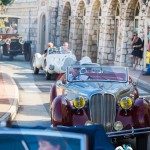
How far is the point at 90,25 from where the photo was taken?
3075cm

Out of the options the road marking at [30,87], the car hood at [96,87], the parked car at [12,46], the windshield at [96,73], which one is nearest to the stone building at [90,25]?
the parked car at [12,46]

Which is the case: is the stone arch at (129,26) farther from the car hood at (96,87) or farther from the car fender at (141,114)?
the car fender at (141,114)

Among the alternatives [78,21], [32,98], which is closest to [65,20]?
[78,21]

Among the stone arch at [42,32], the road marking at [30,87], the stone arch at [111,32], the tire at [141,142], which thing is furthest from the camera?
the stone arch at [42,32]

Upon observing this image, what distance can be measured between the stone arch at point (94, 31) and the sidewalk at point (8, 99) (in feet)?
39.4

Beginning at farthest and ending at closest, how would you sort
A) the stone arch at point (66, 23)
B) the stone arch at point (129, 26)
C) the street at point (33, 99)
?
the stone arch at point (66, 23)
the stone arch at point (129, 26)
the street at point (33, 99)

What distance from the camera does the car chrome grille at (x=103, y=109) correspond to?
9.23 m

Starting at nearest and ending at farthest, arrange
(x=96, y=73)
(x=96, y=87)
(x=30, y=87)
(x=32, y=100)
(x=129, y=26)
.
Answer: (x=96, y=87) → (x=96, y=73) → (x=32, y=100) → (x=30, y=87) → (x=129, y=26)

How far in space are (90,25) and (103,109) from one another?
2178 centimetres

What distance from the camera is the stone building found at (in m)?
25.6

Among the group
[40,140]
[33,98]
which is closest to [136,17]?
[33,98]

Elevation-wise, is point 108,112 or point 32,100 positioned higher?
point 108,112

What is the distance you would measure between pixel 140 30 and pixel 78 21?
9385 millimetres

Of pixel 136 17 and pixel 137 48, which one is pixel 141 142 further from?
pixel 136 17
